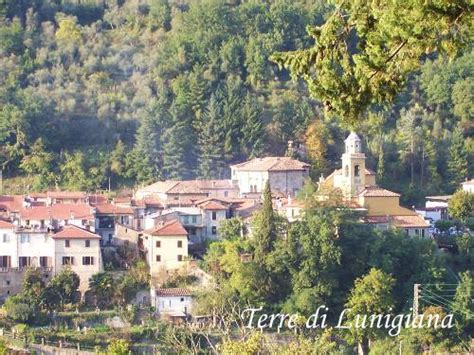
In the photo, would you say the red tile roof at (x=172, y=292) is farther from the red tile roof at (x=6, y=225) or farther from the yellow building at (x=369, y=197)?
the yellow building at (x=369, y=197)

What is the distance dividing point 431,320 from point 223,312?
196 inches

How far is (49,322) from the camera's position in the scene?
3488 cm

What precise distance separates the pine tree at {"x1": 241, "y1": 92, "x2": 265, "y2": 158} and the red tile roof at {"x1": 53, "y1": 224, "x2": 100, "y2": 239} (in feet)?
38.2

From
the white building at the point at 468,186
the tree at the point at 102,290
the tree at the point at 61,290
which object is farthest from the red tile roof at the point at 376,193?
the tree at the point at 61,290

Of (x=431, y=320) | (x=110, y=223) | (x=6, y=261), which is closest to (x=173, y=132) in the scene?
(x=110, y=223)

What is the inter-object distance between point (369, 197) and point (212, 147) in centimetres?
893

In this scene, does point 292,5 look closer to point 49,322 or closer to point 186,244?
point 186,244

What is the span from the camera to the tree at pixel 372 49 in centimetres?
1083

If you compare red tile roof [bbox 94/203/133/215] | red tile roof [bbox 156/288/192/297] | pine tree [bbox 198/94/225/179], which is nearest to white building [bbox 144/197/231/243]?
red tile roof [bbox 94/203/133/215]

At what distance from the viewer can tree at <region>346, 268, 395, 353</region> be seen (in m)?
35.1

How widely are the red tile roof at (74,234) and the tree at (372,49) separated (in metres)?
25.5

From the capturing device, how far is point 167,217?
129 feet

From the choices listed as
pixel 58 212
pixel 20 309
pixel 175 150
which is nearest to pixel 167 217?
pixel 58 212

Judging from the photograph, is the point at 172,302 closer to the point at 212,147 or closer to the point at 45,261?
the point at 45,261
